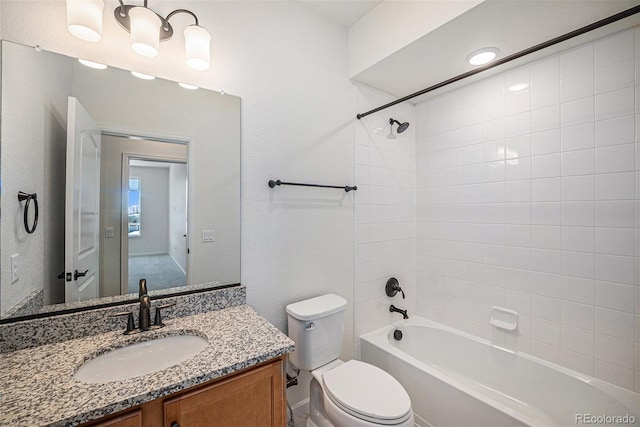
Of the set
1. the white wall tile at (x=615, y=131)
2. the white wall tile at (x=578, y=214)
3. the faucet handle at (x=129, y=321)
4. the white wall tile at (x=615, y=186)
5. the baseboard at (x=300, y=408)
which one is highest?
the white wall tile at (x=615, y=131)

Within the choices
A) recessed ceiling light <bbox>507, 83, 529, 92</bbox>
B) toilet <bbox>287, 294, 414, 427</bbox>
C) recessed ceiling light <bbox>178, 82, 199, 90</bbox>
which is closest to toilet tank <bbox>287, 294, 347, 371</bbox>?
toilet <bbox>287, 294, 414, 427</bbox>

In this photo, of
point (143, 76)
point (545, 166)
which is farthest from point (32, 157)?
point (545, 166)

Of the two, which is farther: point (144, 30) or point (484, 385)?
point (484, 385)

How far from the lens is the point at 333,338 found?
1.62 meters

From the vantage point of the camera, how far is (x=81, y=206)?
114 cm

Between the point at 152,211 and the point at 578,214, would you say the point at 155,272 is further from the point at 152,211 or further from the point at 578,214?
the point at 578,214

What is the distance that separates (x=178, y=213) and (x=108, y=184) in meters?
0.31

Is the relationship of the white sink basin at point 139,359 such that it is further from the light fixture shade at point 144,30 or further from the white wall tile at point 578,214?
the white wall tile at point 578,214

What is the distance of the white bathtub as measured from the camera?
1379 millimetres

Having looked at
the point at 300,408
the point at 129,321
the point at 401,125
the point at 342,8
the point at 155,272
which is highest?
the point at 342,8

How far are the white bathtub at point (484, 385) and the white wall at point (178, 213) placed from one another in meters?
1.42

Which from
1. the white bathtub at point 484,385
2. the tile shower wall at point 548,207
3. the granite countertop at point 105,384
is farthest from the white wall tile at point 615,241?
the granite countertop at point 105,384

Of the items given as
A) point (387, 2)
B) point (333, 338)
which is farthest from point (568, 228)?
point (387, 2)

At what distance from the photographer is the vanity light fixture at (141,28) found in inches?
40.1
